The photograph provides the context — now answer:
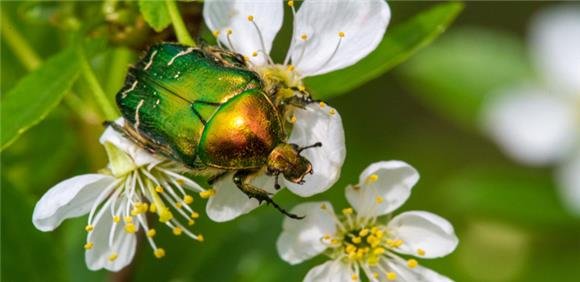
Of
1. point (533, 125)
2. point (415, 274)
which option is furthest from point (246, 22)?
point (533, 125)

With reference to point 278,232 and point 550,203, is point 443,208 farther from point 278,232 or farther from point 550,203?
point 278,232

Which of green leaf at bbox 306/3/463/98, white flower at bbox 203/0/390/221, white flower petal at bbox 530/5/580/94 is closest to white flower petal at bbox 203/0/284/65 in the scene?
white flower at bbox 203/0/390/221

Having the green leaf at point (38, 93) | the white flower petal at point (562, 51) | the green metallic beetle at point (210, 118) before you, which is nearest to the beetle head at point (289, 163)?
the green metallic beetle at point (210, 118)

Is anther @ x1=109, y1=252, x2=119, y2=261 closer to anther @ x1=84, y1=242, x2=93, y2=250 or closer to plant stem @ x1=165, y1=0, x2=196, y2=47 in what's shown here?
anther @ x1=84, y1=242, x2=93, y2=250

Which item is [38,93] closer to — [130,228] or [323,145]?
[130,228]

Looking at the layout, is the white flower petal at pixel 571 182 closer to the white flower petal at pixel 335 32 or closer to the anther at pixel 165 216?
the white flower petal at pixel 335 32

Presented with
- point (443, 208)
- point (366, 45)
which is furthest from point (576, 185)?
point (366, 45)

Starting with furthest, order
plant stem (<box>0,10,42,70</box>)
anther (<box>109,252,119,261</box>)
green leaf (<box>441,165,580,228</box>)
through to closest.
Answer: green leaf (<box>441,165,580,228</box>), plant stem (<box>0,10,42,70</box>), anther (<box>109,252,119,261</box>)

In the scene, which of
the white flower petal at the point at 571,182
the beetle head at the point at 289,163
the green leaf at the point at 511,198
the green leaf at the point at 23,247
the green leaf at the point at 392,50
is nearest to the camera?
the beetle head at the point at 289,163
